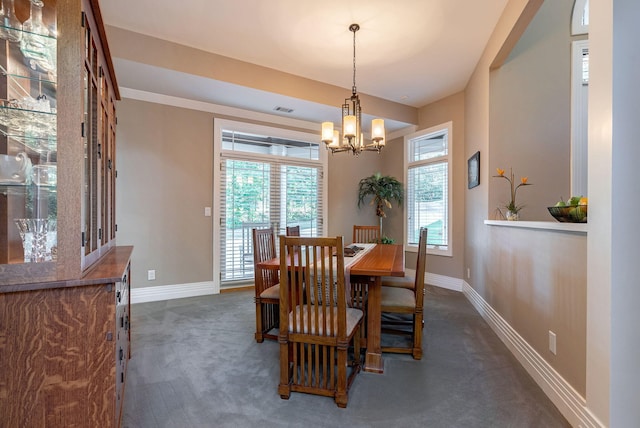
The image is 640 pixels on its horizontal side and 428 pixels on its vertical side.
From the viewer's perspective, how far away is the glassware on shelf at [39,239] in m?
1.18

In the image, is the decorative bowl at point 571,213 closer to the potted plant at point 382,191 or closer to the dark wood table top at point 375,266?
the dark wood table top at point 375,266

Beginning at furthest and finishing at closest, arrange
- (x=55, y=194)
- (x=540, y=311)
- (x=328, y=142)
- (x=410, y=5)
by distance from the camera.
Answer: (x=328, y=142) < (x=410, y=5) < (x=540, y=311) < (x=55, y=194)

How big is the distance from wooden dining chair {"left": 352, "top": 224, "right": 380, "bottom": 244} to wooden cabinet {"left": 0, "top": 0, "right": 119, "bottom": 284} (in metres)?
3.32

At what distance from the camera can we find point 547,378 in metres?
1.91

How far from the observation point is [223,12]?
267cm

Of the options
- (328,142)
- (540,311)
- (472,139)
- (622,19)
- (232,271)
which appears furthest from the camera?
(232,271)

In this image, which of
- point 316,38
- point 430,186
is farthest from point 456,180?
point 316,38

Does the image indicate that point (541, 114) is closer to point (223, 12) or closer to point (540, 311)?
point (540, 311)

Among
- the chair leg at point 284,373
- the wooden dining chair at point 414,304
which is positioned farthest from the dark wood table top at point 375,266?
the chair leg at point 284,373

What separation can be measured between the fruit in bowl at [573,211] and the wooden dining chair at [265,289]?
2025mm

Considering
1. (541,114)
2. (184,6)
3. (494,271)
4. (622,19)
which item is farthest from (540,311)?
(184,6)

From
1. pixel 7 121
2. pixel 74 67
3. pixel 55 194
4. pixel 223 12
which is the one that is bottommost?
pixel 55 194

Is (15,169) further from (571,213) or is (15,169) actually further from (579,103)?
(579,103)

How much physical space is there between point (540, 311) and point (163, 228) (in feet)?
13.3
